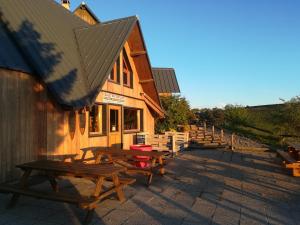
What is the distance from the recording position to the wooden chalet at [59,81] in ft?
26.7

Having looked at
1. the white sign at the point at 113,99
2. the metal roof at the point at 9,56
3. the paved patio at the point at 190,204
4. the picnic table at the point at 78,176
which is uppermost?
the metal roof at the point at 9,56

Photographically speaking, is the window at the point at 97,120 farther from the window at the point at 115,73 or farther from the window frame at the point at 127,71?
the window frame at the point at 127,71

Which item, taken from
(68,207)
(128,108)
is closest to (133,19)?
(128,108)

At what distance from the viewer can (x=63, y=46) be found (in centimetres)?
1116

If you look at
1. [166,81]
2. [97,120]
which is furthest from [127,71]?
[166,81]

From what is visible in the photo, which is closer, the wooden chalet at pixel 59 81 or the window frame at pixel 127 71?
the wooden chalet at pixel 59 81

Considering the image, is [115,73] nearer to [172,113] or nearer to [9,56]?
[9,56]

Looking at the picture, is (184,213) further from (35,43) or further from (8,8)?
(8,8)

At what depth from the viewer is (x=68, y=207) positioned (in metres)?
6.18

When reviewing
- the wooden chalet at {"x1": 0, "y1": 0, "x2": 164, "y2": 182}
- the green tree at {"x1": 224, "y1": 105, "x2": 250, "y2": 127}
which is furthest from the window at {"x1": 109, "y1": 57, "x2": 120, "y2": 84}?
the green tree at {"x1": 224, "y1": 105, "x2": 250, "y2": 127}

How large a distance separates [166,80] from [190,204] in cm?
2211

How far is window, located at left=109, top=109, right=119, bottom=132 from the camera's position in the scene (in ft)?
43.9

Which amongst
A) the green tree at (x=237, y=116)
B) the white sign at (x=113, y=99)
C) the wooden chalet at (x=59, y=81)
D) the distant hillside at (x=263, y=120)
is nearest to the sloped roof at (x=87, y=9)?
the wooden chalet at (x=59, y=81)

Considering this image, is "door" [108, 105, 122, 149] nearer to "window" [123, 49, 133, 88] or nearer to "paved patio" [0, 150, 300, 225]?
"window" [123, 49, 133, 88]
